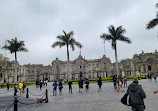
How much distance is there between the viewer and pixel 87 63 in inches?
2776

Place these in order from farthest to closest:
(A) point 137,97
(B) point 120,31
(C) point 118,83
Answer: (B) point 120,31, (C) point 118,83, (A) point 137,97

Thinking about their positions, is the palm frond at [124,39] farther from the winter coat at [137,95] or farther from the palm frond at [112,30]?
the winter coat at [137,95]

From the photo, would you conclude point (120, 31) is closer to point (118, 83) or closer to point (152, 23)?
point (152, 23)

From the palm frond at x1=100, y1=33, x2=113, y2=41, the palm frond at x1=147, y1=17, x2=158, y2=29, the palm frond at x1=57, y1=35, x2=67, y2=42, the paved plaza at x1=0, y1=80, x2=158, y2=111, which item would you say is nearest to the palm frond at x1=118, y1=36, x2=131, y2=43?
the palm frond at x1=100, y1=33, x2=113, y2=41

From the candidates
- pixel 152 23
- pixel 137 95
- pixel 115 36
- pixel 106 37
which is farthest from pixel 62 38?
pixel 137 95

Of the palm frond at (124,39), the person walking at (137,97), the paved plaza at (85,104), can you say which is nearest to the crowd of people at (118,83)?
the paved plaza at (85,104)

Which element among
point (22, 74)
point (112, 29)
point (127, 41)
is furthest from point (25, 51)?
point (22, 74)

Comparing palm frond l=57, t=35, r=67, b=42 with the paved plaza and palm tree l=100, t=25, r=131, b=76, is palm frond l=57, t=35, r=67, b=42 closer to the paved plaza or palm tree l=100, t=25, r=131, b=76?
palm tree l=100, t=25, r=131, b=76

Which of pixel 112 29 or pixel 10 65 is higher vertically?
pixel 112 29

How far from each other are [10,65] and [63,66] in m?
27.3

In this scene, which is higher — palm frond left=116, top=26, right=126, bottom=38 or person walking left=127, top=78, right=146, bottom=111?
palm frond left=116, top=26, right=126, bottom=38

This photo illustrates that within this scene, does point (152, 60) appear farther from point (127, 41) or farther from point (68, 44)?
point (68, 44)

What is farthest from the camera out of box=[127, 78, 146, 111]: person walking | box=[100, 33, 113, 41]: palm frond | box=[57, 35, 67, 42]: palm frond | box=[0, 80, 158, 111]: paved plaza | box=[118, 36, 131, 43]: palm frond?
box=[57, 35, 67, 42]: palm frond

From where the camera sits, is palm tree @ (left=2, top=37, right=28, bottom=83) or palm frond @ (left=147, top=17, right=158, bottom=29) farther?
palm tree @ (left=2, top=37, right=28, bottom=83)
